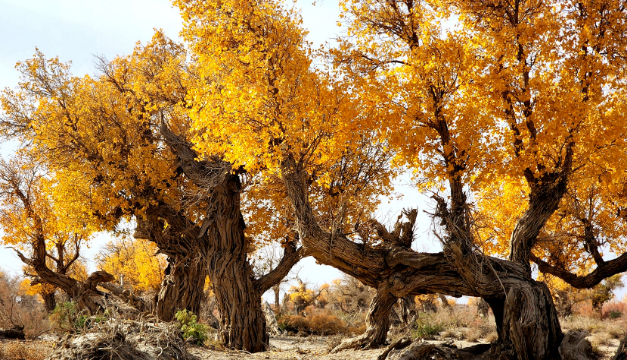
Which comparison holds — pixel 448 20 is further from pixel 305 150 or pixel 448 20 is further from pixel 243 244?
pixel 243 244

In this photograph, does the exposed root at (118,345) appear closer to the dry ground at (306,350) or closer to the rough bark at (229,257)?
the dry ground at (306,350)

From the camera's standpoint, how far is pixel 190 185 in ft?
51.0

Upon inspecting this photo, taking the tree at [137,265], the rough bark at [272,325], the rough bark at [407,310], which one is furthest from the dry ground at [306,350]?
the tree at [137,265]

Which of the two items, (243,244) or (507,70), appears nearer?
(507,70)

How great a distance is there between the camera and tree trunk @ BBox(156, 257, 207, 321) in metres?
15.0

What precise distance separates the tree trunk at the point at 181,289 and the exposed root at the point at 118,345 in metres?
7.25

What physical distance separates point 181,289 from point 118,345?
8.70m

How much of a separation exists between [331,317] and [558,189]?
46.6 ft

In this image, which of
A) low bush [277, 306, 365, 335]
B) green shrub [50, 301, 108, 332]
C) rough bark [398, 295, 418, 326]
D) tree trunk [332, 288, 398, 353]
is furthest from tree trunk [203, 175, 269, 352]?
low bush [277, 306, 365, 335]

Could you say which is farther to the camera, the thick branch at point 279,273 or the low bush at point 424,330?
the low bush at point 424,330

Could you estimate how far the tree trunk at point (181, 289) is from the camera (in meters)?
15.0

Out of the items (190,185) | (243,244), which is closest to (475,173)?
(243,244)

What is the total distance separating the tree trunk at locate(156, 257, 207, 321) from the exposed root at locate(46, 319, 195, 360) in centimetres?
725

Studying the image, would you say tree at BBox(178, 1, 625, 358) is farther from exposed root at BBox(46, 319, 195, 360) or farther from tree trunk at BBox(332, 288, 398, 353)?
exposed root at BBox(46, 319, 195, 360)
